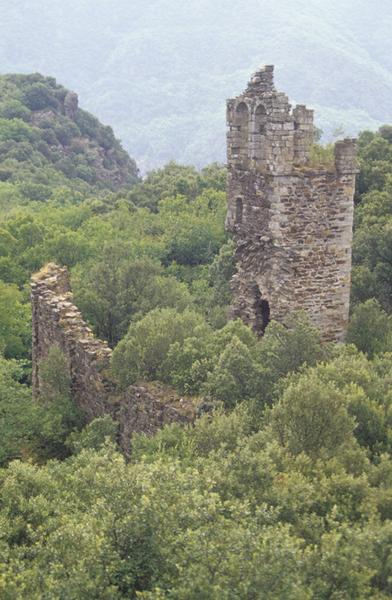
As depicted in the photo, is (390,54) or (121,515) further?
(390,54)

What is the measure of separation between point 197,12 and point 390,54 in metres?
38.7

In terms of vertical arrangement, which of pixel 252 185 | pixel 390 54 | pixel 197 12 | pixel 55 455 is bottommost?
pixel 55 455

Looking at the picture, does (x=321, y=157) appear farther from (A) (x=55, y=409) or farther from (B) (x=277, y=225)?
(A) (x=55, y=409)

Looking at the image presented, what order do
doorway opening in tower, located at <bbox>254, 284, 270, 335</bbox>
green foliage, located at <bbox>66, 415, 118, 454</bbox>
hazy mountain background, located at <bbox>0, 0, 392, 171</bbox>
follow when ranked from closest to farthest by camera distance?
1. green foliage, located at <bbox>66, 415, 118, 454</bbox>
2. doorway opening in tower, located at <bbox>254, 284, 270, 335</bbox>
3. hazy mountain background, located at <bbox>0, 0, 392, 171</bbox>

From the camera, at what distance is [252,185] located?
18109 mm

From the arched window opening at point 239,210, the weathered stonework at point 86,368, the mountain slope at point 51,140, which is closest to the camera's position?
the weathered stonework at point 86,368

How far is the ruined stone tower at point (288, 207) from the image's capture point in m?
17.4

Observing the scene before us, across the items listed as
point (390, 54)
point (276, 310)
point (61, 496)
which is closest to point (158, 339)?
point (276, 310)

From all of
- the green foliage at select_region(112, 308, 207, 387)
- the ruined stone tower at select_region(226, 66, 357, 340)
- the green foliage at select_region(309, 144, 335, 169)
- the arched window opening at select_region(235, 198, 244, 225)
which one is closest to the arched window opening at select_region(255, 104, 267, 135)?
the ruined stone tower at select_region(226, 66, 357, 340)

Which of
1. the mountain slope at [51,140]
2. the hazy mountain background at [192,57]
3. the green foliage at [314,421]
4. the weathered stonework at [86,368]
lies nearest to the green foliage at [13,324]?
the weathered stonework at [86,368]

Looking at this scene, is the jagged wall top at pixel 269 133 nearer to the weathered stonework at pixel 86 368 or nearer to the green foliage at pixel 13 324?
the weathered stonework at pixel 86 368

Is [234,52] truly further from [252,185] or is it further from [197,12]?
[252,185]

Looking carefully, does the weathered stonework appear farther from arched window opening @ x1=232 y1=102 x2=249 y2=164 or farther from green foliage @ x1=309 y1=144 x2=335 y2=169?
green foliage @ x1=309 y1=144 x2=335 y2=169

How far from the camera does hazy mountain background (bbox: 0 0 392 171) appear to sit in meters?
120
